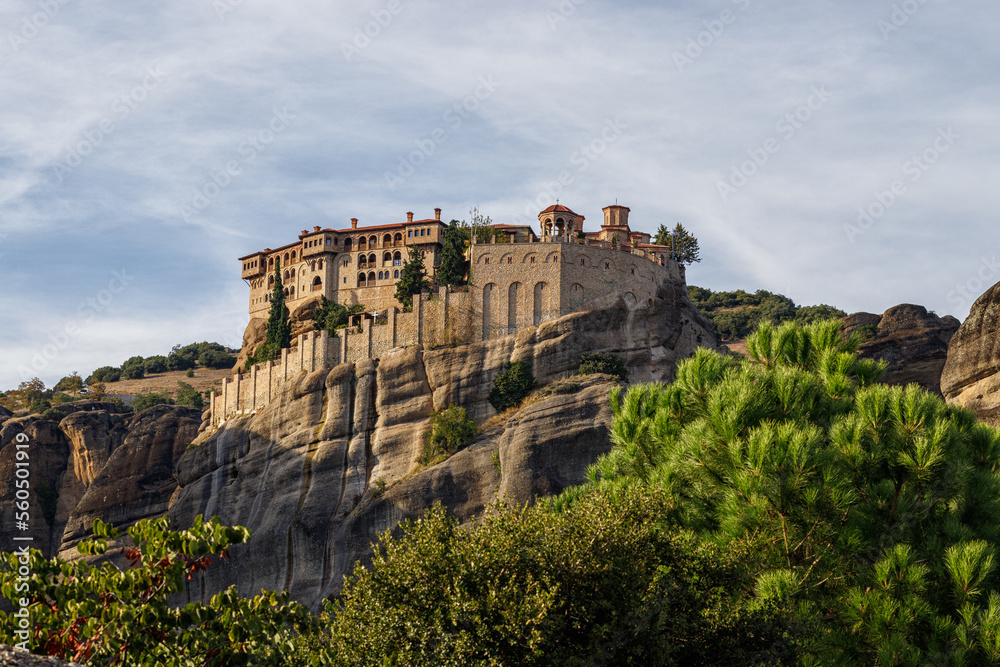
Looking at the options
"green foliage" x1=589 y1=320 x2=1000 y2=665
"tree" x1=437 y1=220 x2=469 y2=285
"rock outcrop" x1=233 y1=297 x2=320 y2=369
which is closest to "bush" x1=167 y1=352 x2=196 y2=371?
"rock outcrop" x1=233 y1=297 x2=320 y2=369

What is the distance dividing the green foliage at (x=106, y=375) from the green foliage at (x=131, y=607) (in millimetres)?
138873

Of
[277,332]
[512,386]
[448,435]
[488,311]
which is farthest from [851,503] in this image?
[277,332]

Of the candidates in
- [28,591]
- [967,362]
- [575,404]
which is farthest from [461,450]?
[28,591]

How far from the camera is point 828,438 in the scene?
73.7 feet

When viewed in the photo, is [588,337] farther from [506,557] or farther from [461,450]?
[506,557]

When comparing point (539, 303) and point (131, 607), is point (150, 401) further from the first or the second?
point (131, 607)

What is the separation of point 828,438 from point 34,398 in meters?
122

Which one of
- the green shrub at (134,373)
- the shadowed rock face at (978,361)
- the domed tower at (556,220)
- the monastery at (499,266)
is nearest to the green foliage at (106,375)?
the green shrub at (134,373)

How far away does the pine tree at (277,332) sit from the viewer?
290ft

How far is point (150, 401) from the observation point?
12662cm

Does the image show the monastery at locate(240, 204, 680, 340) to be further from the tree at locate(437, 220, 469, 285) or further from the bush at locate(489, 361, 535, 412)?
the bush at locate(489, 361, 535, 412)

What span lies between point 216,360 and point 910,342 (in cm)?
10183

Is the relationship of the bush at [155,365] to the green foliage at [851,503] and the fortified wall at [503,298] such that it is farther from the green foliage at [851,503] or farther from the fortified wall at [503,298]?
the green foliage at [851,503]

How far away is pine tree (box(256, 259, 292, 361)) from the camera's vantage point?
290 feet
